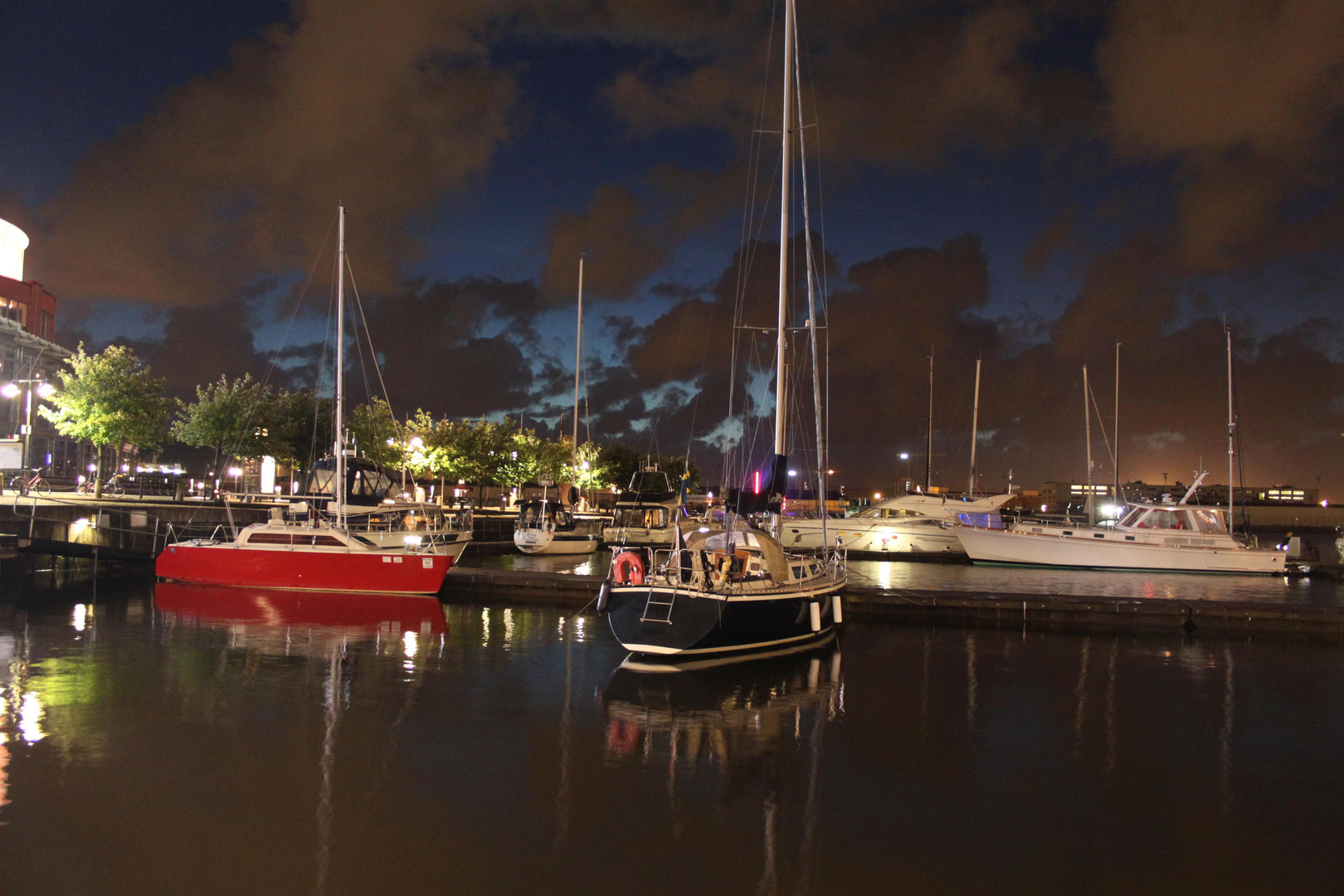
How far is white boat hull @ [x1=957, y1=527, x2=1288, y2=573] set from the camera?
1628 inches

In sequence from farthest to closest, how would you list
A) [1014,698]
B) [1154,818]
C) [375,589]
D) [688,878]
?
[375,589]
[1014,698]
[1154,818]
[688,878]

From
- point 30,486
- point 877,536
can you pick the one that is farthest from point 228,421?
point 877,536

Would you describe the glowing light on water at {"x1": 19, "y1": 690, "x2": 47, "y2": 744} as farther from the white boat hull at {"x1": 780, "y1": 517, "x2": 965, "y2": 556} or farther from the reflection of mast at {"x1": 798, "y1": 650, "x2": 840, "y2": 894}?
the white boat hull at {"x1": 780, "y1": 517, "x2": 965, "y2": 556}

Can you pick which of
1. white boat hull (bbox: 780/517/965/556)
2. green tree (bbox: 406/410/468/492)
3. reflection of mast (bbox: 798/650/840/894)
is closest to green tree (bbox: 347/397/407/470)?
green tree (bbox: 406/410/468/492)

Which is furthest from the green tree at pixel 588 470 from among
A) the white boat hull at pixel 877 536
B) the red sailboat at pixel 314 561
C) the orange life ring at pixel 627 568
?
the orange life ring at pixel 627 568

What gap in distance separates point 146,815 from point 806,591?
13.6 meters

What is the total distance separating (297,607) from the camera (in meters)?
26.6

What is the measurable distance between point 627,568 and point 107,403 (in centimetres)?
3990

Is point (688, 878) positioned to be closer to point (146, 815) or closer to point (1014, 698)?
point (146, 815)

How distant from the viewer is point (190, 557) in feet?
99.8

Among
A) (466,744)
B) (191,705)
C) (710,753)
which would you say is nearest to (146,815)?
(466,744)

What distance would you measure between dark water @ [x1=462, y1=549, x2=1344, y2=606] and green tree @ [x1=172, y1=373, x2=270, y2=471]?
17.3 m

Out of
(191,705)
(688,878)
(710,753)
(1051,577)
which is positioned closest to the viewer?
(688,878)

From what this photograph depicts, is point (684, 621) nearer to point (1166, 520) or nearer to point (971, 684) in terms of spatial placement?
point (971, 684)
